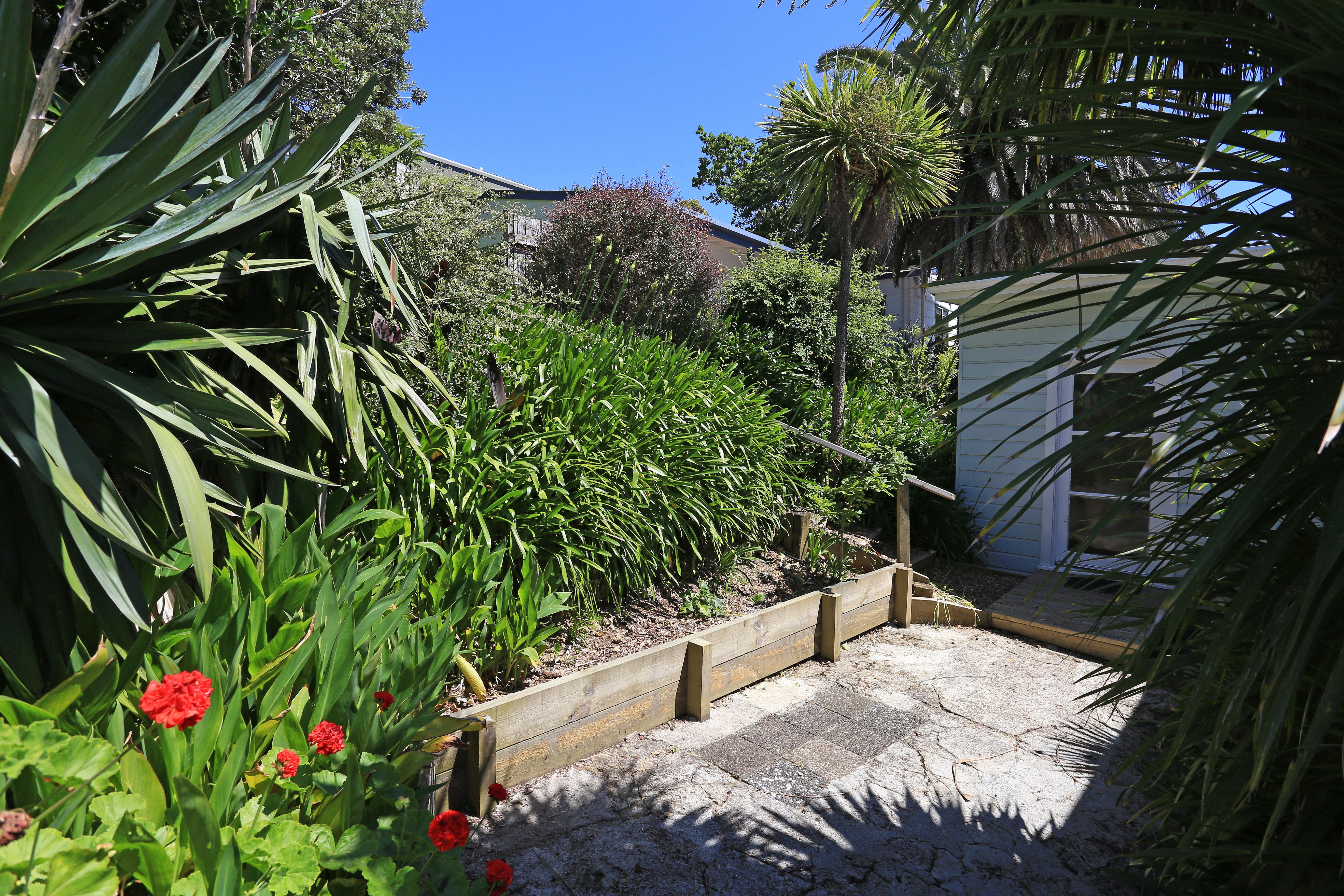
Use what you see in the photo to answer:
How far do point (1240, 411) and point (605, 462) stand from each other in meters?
3.10

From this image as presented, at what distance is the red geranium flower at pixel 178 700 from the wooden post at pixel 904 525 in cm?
486

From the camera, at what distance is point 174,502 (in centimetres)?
183

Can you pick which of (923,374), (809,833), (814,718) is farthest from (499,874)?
(923,374)

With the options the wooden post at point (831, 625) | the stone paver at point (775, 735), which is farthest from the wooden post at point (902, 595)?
the stone paver at point (775, 735)

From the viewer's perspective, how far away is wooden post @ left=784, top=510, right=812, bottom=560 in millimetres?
5555

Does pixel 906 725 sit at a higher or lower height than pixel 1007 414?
lower

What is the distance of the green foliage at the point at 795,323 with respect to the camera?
7.65 metres

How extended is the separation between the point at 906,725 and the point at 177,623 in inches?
131

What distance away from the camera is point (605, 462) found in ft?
13.7

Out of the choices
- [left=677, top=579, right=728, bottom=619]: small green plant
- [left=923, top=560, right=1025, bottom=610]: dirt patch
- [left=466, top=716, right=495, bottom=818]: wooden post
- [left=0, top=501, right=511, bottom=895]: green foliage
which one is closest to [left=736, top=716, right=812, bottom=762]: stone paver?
[left=677, top=579, right=728, bottom=619]: small green plant

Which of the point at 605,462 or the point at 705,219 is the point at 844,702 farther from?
the point at 705,219

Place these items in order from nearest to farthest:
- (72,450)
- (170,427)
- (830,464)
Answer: (72,450) → (170,427) → (830,464)

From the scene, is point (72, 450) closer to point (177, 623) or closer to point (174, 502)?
point (174, 502)

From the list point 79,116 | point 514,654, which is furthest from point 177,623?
point 514,654
